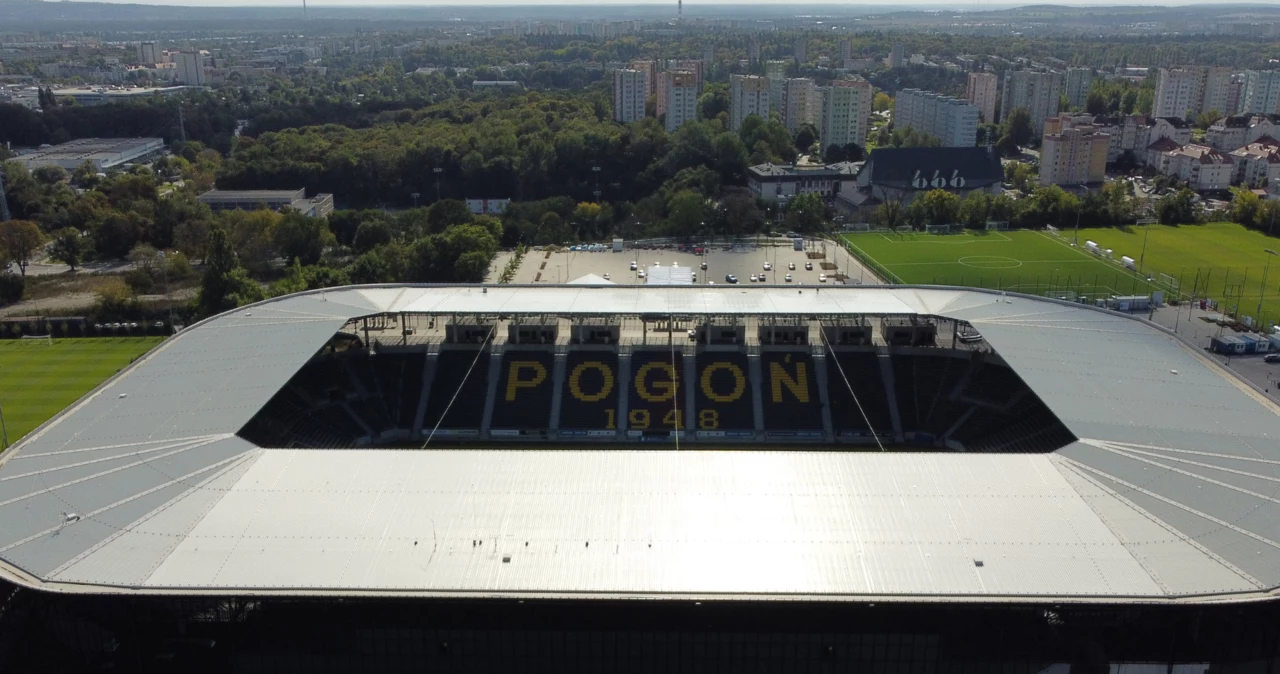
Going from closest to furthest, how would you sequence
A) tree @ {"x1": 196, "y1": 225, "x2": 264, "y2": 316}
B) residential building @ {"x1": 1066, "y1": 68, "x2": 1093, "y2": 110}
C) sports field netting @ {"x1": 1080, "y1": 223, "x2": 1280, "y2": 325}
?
tree @ {"x1": 196, "y1": 225, "x2": 264, "y2": 316} → sports field netting @ {"x1": 1080, "y1": 223, "x2": 1280, "y2": 325} → residential building @ {"x1": 1066, "y1": 68, "x2": 1093, "y2": 110}

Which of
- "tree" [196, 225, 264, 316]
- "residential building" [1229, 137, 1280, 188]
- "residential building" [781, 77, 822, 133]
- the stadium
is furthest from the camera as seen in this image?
"residential building" [781, 77, 822, 133]

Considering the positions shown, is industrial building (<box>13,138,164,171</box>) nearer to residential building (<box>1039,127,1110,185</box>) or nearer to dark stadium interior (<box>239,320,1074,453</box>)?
dark stadium interior (<box>239,320,1074,453</box>)

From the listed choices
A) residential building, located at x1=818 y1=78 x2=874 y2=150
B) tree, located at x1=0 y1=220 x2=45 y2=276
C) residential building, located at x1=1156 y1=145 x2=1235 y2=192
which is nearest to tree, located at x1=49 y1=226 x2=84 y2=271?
tree, located at x1=0 y1=220 x2=45 y2=276

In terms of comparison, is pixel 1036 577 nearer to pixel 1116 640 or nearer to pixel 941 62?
pixel 1116 640

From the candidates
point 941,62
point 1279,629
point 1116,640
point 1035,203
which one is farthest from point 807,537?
point 941,62

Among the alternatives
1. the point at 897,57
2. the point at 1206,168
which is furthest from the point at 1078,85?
the point at 897,57

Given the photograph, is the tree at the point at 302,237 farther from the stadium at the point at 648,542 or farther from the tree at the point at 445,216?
the stadium at the point at 648,542
